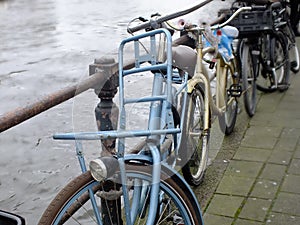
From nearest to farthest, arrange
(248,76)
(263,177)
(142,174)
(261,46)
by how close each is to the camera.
A: (142,174)
(263,177)
(248,76)
(261,46)

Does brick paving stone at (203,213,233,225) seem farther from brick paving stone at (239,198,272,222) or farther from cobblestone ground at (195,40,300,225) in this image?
brick paving stone at (239,198,272,222)

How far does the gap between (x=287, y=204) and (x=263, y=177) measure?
471 millimetres

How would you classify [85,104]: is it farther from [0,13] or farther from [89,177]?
[0,13]

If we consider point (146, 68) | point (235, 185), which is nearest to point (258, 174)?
point (235, 185)

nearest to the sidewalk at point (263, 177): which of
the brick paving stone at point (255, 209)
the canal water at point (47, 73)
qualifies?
the brick paving stone at point (255, 209)

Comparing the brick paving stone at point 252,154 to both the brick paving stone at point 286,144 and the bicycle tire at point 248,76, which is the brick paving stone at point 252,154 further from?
the bicycle tire at point 248,76

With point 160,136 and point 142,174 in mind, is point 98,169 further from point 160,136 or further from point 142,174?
point 160,136

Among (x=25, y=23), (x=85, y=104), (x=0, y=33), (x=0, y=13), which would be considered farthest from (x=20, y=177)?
(x=0, y=13)

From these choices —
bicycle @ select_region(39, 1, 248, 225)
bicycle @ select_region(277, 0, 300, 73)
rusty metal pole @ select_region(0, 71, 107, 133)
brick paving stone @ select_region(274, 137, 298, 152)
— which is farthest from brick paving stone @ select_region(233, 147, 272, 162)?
rusty metal pole @ select_region(0, 71, 107, 133)

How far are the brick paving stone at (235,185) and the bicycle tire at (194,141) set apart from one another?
18 centimetres

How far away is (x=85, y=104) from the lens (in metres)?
2.75

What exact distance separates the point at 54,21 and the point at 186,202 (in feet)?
38.5

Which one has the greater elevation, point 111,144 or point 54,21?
point 111,144

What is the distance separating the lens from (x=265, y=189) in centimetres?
409
